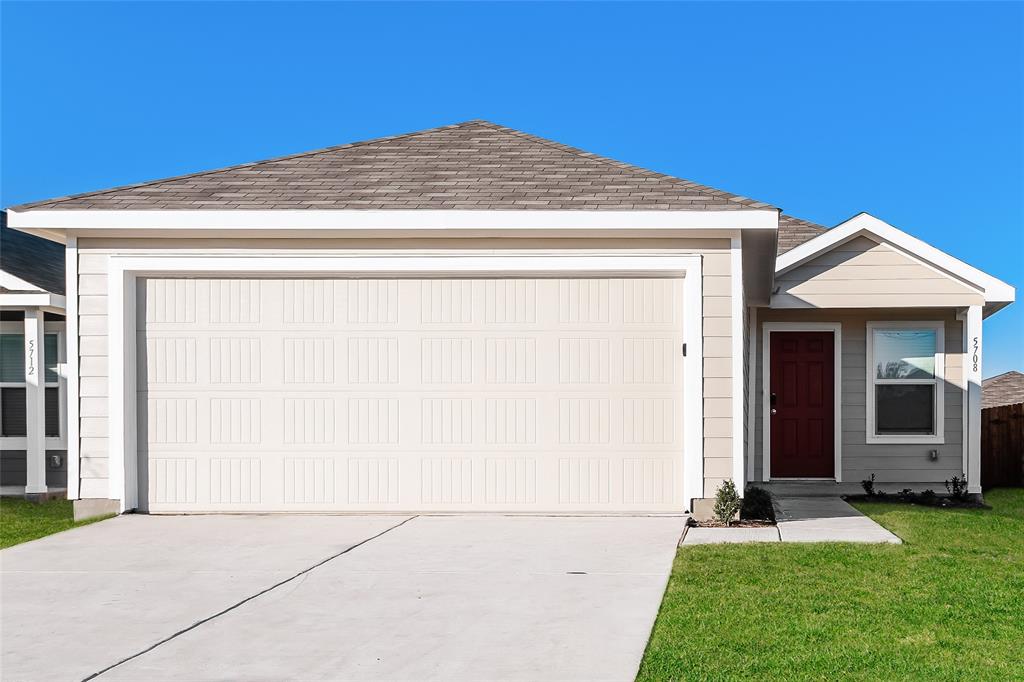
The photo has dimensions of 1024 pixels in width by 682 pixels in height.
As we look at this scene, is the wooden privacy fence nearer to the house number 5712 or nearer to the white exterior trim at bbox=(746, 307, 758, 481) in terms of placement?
the white exterior trim at bbox=(746, 307, 758, 481)

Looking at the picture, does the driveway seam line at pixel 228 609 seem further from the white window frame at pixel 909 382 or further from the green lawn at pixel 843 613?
the white window frame at pixel 909 382

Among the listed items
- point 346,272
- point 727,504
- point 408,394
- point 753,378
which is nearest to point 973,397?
point 753,378

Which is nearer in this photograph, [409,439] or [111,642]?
[111,642]

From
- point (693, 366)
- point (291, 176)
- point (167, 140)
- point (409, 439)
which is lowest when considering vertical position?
point (409, 439)

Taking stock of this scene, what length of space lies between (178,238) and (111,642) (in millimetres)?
5553

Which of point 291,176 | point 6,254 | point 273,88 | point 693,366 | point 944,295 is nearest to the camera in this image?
point 693,366

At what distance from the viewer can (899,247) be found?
1346 cm

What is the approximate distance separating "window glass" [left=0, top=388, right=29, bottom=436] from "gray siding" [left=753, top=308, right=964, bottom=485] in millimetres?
10164

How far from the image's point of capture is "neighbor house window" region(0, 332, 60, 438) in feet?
44.3

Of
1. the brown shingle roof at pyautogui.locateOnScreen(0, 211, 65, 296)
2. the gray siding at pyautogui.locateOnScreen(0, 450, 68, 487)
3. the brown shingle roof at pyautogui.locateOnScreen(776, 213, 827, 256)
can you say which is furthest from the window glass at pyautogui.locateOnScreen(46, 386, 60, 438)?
the brown shingle roof at pyautogui.locateOnScreen(776, 213, 827, 256)

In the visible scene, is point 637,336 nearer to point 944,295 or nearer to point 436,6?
point 944,295

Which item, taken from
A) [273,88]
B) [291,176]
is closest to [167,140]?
[273,88]

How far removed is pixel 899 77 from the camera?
23.6m

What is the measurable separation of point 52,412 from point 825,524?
33.7ft
